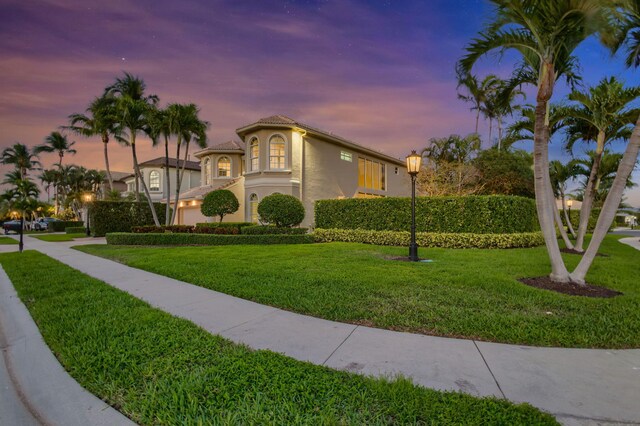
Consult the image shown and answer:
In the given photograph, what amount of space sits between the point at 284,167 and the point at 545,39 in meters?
15.4

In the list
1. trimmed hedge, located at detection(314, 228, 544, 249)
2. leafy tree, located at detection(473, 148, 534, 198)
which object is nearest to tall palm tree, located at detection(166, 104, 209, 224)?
trimmed hedge, located at detection(314, 228, 544, 249)

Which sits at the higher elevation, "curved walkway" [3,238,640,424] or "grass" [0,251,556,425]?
"grass" [0,251,556,425]

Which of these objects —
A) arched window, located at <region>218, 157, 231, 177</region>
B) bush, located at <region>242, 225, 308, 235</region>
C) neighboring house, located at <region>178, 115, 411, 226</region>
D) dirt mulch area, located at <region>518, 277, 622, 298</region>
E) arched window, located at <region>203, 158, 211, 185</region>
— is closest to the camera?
dirt mulch area, located at <region>518, 277, 622, 298</region>

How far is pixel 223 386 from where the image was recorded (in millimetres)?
2539

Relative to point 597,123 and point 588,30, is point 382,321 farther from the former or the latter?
point 597,123

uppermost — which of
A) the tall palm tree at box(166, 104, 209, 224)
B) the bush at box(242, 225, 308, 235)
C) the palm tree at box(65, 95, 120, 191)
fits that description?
the palm tree at box(65, 95, 120, 191)

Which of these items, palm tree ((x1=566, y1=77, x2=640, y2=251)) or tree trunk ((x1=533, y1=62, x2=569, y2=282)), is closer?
tree trunk ((x1=533, y1=62, x2=569, y2=282))

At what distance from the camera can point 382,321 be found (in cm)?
414

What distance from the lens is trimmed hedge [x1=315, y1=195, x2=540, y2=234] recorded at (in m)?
13.3

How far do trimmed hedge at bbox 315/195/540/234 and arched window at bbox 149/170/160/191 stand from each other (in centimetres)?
2637

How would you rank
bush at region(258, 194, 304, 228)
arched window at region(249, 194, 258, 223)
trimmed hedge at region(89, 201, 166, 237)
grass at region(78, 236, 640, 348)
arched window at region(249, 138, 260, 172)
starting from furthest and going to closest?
trimmed hedge at region(89, 201, 166, 237) < arched window at region(249, 194, 258, 223) < arched window at region(249, 138, 260, 172) < bush at region(258, 194, 304, 228) < grass at region(78, 236, 640, 348)

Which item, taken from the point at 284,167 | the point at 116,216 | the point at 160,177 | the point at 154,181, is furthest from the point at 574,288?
the point at 154,181

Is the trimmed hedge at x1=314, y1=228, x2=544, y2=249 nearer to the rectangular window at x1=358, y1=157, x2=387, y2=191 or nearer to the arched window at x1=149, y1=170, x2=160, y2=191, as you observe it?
the rectangular window at x1=358, y1=157, x2=387, y2=191

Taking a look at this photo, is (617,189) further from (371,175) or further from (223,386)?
(371,175)
